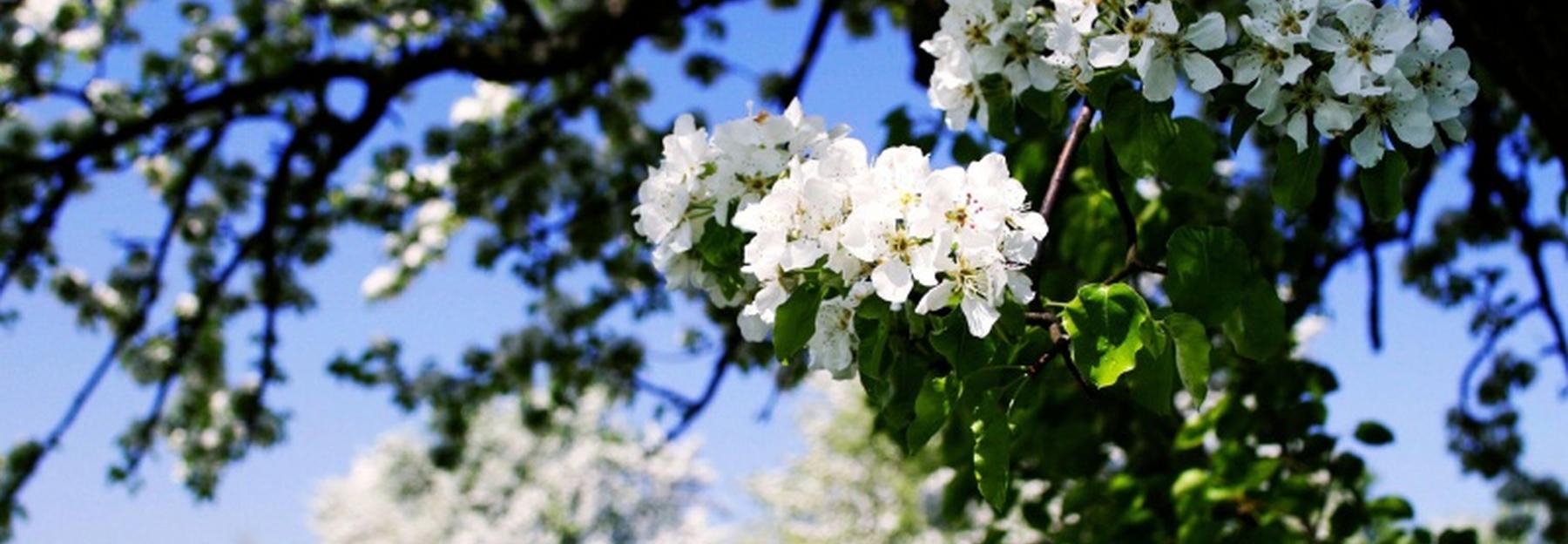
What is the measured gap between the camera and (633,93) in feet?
21.3

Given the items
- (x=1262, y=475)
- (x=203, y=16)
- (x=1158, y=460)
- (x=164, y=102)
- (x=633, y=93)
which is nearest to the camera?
(x=1262, y=475)

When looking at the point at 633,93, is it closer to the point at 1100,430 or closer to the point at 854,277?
the point at 1100,430

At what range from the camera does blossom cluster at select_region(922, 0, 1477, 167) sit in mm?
1335

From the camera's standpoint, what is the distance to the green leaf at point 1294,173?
146cm

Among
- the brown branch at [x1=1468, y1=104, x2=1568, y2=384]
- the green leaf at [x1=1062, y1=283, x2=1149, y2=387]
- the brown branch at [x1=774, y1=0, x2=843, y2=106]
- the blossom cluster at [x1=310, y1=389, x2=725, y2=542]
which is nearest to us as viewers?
the green leaf at [x1=1062, y1=283, x2=1149, y2=387]

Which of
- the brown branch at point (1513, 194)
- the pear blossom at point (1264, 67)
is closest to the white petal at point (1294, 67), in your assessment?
the pear blossom at point (1264, 67)

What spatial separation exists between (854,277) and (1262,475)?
141cm

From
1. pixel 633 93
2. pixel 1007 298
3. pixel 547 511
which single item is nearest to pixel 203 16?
pixel 633 93

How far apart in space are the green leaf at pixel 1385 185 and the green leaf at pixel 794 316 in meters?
0.61

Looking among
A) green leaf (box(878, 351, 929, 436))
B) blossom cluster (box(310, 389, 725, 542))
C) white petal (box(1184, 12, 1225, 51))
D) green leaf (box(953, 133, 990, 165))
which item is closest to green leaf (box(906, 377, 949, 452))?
green leaf (box(878, 351, 929, 436))

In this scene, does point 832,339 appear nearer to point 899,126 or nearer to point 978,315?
point 978,315

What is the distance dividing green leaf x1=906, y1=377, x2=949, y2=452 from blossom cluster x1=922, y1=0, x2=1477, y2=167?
0.40 meters

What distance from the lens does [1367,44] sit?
1337 mm

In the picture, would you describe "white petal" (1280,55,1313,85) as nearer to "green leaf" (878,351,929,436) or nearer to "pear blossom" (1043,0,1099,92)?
"pear blossom" (1043,0,1099,92)
